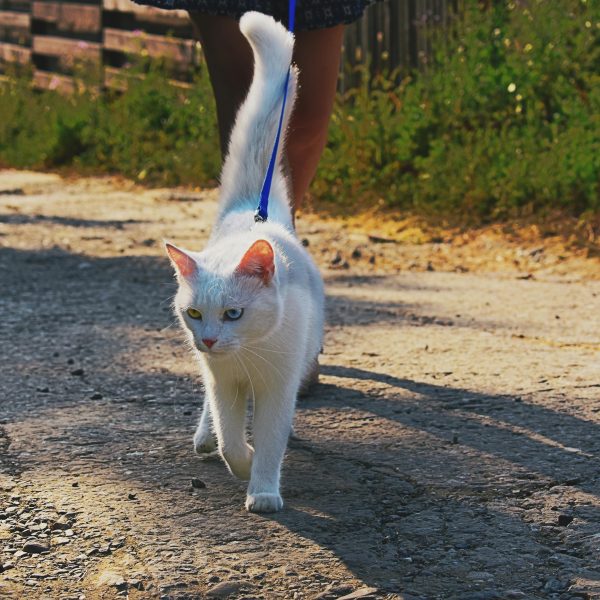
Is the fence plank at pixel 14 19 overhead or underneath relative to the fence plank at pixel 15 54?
overhead

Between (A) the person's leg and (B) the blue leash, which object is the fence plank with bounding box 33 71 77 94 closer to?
(A) the person's leg

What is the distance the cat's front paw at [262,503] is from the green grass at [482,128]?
3.51 meters

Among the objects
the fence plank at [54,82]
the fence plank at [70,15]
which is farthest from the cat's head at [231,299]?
the fence plank at [70,15]

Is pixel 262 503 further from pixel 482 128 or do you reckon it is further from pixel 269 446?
pixel 482 128

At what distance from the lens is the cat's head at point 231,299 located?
92.8 inches

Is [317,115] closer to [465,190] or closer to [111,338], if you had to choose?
[111,338]

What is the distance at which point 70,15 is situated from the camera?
35.0ft

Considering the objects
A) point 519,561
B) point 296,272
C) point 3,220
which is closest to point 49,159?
point 3,220

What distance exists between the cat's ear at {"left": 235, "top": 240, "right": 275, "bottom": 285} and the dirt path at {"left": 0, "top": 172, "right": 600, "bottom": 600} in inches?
20.6

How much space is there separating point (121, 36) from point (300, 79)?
6.69m

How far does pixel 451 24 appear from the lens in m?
6.92

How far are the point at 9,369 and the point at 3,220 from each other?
331cm

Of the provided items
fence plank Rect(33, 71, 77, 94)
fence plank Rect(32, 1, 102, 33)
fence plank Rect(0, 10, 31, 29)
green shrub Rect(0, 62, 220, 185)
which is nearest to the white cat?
green shrub Rect(0, 62, 220, 185)

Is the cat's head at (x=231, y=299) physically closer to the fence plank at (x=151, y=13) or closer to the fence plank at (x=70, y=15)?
the fence plank at (x=151, y=13)
